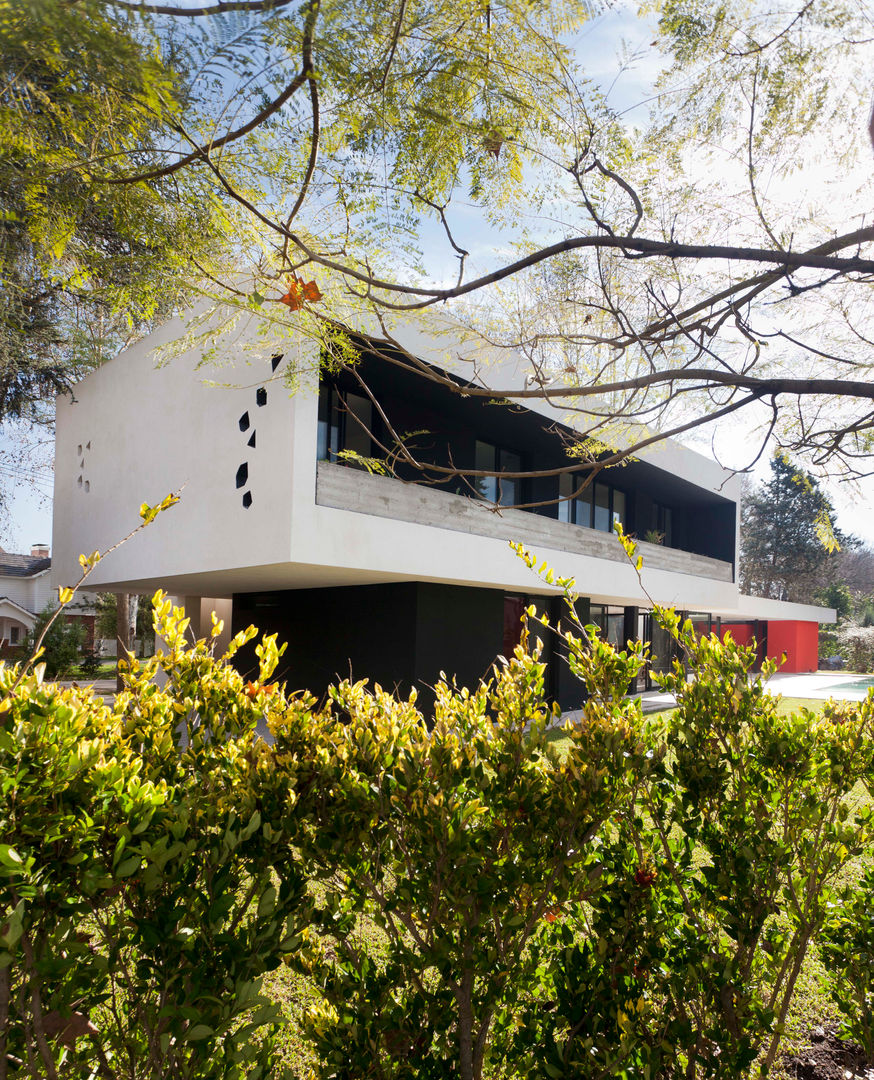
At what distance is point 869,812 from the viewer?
278 centimetres

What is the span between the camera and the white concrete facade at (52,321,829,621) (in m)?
9.73

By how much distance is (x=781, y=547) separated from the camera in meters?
44.0

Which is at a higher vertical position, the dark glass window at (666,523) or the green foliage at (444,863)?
the dark glass window at (666,523)

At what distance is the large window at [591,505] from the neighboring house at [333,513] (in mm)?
137

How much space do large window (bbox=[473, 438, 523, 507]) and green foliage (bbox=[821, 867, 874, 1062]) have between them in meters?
12.0

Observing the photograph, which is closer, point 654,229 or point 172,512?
point 654,229

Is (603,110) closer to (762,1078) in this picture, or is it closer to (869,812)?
(869,812)

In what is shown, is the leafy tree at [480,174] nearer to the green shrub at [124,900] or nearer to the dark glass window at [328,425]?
the green shrub at [124,900]

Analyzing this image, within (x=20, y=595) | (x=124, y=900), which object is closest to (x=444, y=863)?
(x=124, y=900)

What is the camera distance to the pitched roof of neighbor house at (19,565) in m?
33.2

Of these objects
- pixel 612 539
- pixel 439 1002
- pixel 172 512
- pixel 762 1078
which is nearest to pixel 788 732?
pixel 762 1078

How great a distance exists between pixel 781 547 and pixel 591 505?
97.1 feet

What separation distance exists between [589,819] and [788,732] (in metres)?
0.89

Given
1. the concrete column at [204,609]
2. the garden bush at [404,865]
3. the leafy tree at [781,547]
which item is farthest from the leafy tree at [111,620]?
the leafy tree at [781,547]
